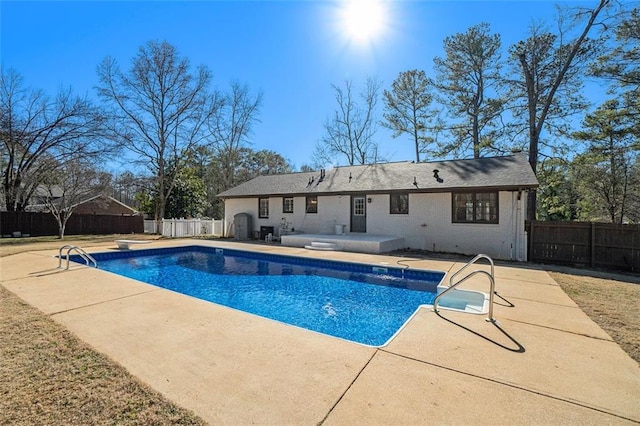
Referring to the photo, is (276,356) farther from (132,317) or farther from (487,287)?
(487,287)

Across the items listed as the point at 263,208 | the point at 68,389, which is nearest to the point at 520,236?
the point at 68,389

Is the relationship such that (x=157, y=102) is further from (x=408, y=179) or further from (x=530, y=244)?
(x=530, y=244)

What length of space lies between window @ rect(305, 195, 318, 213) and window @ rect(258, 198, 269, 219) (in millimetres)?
2821

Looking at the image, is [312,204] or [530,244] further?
[312,204]

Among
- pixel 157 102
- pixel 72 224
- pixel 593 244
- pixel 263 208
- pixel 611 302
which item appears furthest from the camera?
pixel 72 224

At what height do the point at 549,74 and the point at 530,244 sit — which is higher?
the point at 549,74

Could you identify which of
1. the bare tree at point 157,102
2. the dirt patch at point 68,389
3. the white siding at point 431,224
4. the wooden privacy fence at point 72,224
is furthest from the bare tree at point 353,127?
the dirt patch at point 68,389

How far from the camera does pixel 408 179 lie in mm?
12766

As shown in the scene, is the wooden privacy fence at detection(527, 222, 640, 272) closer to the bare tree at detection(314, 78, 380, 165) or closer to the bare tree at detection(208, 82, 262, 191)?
the bare tree at detection(314, 78, 380, 165)

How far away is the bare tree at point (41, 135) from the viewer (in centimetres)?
1775

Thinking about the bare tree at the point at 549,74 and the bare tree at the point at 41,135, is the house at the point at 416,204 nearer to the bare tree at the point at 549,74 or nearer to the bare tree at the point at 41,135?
the bare tree at the point at 549,74

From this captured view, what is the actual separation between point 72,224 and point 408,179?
23901mm

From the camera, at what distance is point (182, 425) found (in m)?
2.05

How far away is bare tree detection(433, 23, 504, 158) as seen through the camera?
17781 mm
